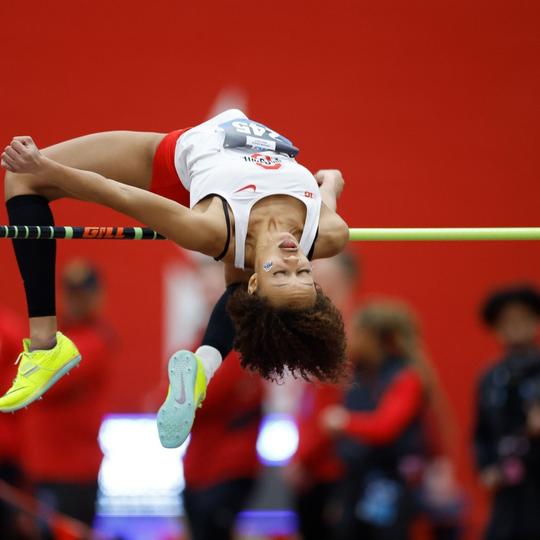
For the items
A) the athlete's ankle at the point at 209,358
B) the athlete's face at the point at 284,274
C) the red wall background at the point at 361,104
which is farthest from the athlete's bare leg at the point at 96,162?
the red wall background at the point at 361,104

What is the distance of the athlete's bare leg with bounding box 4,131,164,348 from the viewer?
491cm

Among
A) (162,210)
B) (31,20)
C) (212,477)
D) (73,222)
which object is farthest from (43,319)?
(31,20)

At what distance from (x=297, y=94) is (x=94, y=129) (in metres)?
1.40

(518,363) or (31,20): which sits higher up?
(31,20)

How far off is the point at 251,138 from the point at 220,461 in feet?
8.45

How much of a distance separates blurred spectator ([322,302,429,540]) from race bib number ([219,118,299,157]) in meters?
2.22

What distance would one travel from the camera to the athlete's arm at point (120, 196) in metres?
4.41

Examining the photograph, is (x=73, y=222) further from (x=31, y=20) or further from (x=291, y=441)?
(x=291, y=441)

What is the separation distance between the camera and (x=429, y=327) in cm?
877

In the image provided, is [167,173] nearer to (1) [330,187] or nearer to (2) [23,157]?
(1) [330,187]

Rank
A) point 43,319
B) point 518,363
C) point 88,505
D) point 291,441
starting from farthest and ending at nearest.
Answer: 1. point 291,441
2. point 88,505
3. point 518,363
4. point 43,319

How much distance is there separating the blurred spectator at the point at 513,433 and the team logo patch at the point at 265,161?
2316 millimetres

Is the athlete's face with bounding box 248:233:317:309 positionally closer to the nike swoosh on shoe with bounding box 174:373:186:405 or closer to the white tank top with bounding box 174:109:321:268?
the white tank top with bounding box 174:109:321:268

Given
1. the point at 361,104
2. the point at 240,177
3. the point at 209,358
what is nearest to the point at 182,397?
the point at 209,358
